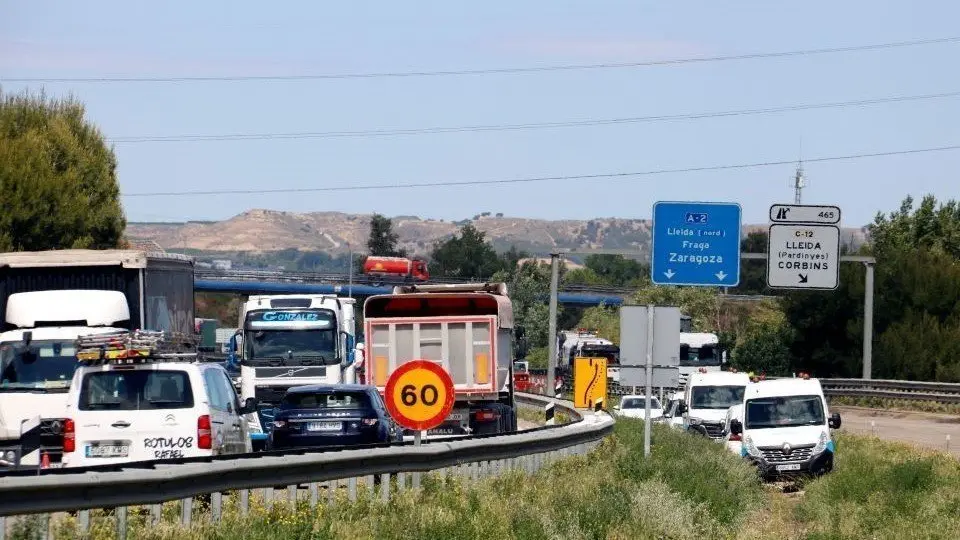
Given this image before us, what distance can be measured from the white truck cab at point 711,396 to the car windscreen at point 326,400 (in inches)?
636

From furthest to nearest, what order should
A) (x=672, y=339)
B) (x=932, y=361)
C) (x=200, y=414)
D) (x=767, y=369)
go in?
1. (x=767, y=369)
2. (x=932, y=361)
3. (x=672, y=339)
4. (x=200, y=414)

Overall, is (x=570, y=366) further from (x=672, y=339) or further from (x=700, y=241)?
(x=672, y=339)

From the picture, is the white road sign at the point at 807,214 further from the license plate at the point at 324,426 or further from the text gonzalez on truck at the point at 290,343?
the license plate at the point at 324,426

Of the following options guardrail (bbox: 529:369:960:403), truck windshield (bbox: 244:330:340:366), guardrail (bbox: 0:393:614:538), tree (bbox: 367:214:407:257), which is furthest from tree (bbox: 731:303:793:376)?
tree (bbox: 367:214:407:257)

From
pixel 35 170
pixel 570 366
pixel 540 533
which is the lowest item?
pixel 570 366

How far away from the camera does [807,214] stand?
40.2 meters

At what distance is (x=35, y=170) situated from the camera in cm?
5456

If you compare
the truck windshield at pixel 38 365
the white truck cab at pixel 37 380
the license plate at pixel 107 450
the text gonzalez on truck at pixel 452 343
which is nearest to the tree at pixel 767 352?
the text gonzalez on truck at pixel 452 343

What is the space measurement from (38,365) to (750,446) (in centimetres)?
1384

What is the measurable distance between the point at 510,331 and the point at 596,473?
45.5ft

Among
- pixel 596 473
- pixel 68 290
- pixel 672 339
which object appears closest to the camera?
pixel 596 473

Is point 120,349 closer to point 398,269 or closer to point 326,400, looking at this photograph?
point 326,400

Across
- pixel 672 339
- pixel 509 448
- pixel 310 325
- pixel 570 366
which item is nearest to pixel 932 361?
pixel 570 366

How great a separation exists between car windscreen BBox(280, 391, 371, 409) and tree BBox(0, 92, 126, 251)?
2918cm
